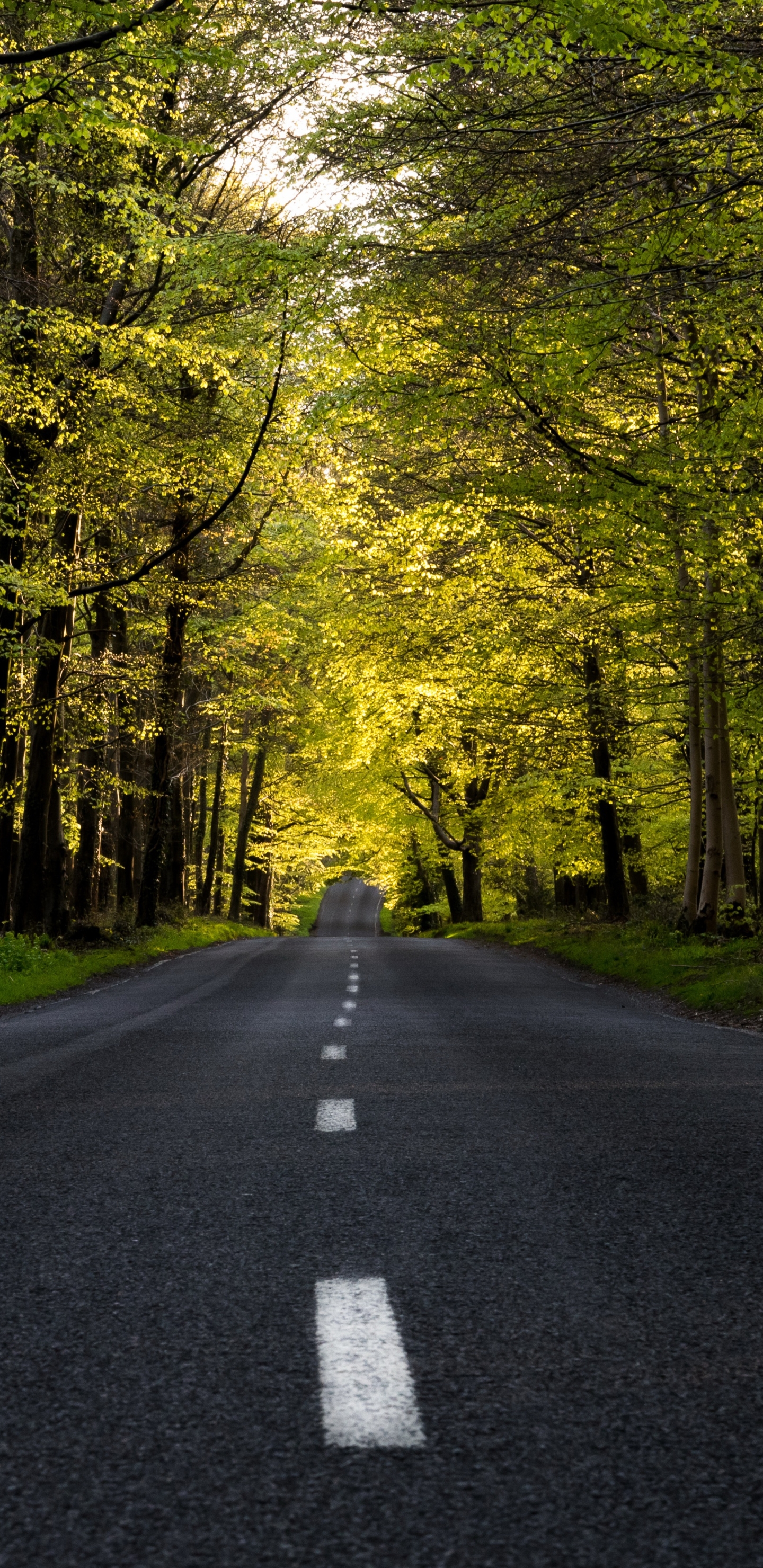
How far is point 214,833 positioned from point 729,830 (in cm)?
2924

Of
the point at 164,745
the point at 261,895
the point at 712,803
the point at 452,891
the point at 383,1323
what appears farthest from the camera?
→ the point at 261,895

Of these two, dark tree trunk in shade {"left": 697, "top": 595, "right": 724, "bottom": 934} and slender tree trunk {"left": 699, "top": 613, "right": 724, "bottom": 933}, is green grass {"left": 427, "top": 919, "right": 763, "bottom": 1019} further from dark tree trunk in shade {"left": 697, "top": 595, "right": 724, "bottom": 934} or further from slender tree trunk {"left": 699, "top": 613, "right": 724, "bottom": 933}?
slender tree trunk {"left": 699, "top": 613, "right": 724, "bottom": 933}

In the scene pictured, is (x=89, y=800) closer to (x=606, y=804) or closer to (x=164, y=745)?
(x=164, y=745)

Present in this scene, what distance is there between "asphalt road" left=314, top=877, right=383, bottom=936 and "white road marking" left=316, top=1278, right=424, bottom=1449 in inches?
2822

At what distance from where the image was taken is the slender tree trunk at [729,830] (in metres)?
19.2

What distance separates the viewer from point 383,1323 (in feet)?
11.9

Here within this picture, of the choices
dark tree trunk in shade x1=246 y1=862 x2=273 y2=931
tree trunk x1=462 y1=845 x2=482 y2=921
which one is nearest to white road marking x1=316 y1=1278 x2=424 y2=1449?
tree trunk x1=462 y1=845 x2=482 y2=921

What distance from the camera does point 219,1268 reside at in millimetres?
4254

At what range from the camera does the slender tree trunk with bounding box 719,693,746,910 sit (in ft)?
63.2

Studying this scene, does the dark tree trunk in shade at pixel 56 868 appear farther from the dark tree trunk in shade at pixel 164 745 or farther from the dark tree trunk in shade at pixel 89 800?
the dark tree trunk in shade at pixel 164 745

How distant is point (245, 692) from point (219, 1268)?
27690mm

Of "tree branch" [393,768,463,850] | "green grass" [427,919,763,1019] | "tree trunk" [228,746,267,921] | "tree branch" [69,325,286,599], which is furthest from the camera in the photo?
"tree trunk" [228,746,267,921]

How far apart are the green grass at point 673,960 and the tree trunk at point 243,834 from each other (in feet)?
59.3

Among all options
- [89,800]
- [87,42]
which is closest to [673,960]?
[87,42]
